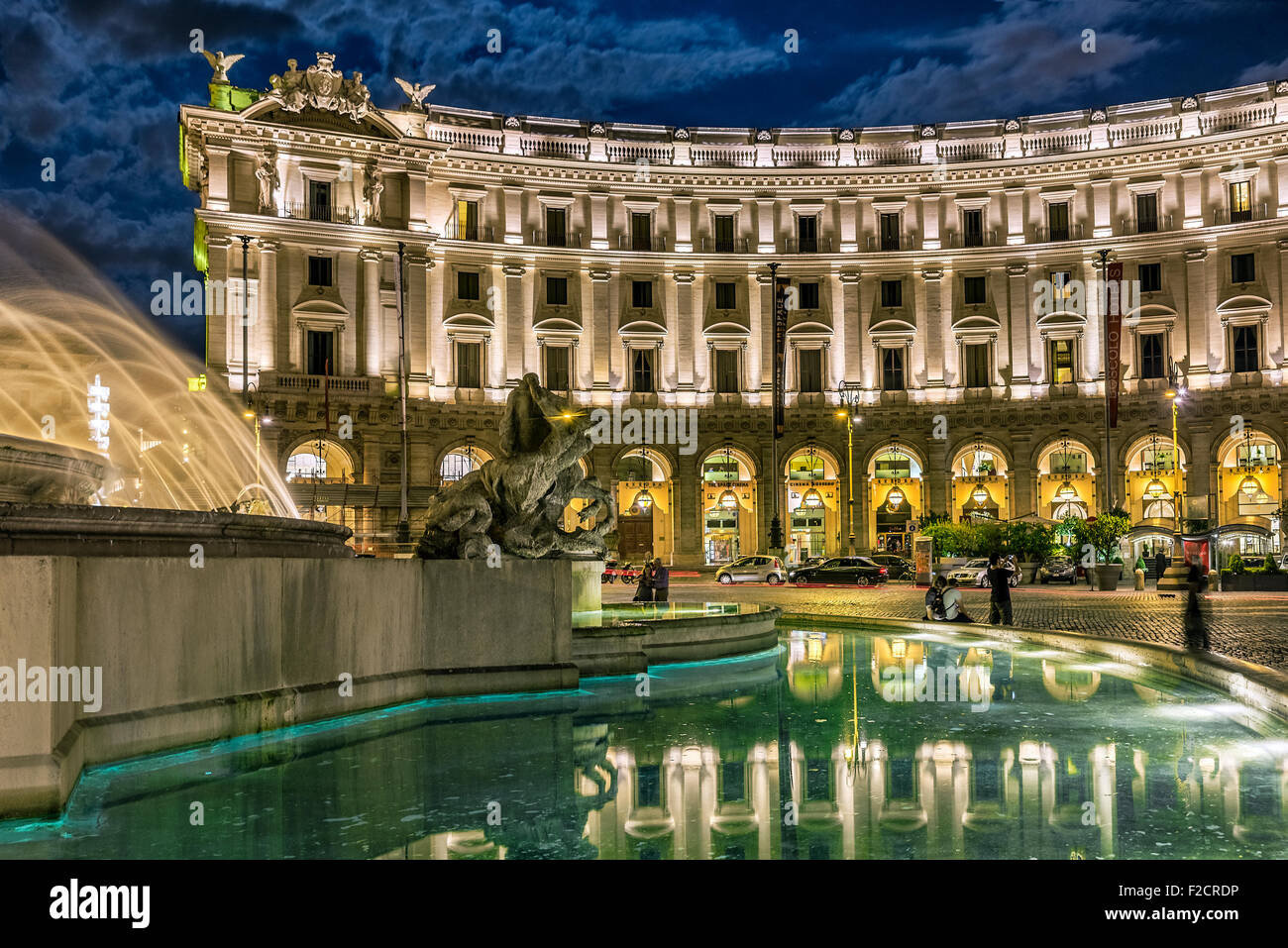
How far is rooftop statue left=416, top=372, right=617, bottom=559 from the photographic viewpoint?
1166cm

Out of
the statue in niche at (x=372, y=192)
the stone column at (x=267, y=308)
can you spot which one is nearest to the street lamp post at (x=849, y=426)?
the statue in niche at (x=372, y=192)

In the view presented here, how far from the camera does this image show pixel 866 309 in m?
54.1

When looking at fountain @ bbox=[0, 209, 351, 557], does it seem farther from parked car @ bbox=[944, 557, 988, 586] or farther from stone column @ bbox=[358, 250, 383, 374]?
parked car @ bbox=[944, 557, 988, 586]

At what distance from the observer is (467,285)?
51.5 m

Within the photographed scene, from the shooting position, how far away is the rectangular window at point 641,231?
53812 mm

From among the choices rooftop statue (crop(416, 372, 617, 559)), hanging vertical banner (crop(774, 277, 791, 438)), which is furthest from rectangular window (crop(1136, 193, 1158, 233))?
rooftop statue (crop(416, 372, 617, 559))

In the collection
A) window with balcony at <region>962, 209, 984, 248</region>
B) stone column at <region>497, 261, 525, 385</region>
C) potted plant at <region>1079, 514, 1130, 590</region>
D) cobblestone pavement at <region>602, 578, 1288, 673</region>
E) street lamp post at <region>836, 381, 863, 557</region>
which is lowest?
cobblestone pavement at <region>602, 578, 1288, 673</region>

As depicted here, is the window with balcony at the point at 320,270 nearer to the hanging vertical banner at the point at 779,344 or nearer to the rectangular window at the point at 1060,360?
the hanging vertical banner at the point at 779,344

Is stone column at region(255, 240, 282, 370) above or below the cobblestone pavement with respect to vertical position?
above

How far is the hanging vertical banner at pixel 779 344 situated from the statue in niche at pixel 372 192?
1797 cm

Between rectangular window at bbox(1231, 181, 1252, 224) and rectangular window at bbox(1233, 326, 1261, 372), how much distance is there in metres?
4.99

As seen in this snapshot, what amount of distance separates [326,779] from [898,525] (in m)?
48.3
